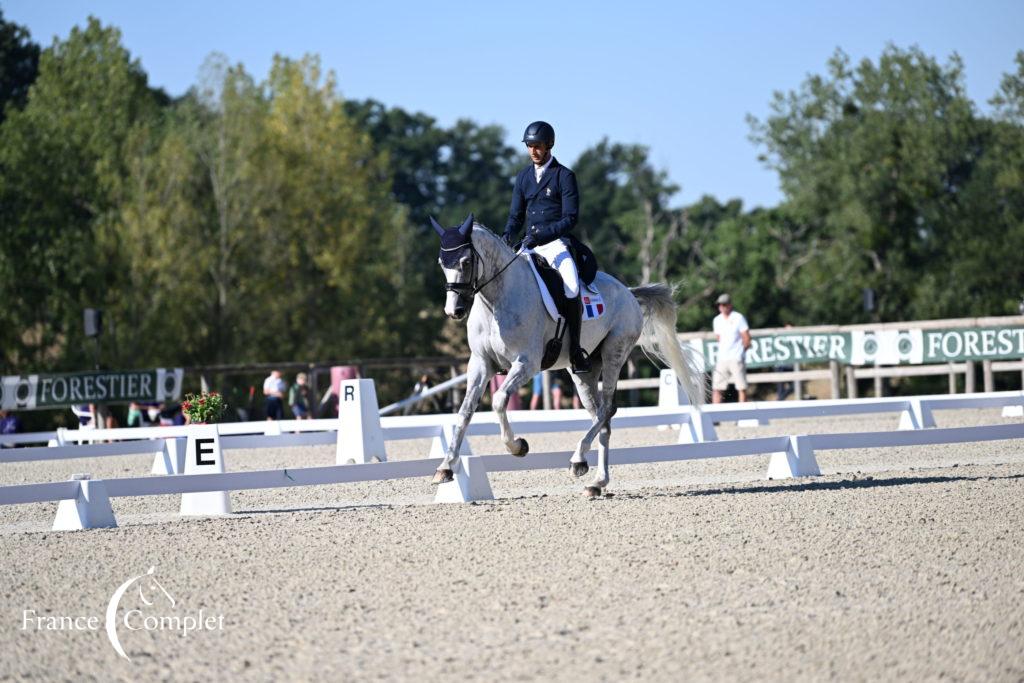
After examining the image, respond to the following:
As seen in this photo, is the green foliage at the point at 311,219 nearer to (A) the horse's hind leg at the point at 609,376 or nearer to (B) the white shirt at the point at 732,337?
(B) the white shirt at the point at 732,337

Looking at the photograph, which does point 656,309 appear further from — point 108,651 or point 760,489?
point 108,651

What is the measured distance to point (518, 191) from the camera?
977 cm

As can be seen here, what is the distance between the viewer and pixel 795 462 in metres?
10.7

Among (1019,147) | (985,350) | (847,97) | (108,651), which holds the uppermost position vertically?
(847,97)

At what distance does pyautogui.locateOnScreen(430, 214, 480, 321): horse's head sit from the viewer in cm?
859

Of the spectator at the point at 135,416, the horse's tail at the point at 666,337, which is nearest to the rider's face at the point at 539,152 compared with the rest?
the horse's tail at the point at 666,337

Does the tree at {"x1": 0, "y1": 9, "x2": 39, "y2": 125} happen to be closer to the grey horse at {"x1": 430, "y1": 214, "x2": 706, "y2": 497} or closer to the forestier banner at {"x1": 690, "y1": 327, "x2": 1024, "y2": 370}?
the forestier banner at {"x1": 690, "y1": 327, "x2": 1024, "y2": 370}

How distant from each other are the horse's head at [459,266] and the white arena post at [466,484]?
3.78ft

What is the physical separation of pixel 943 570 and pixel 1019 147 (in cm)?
4269

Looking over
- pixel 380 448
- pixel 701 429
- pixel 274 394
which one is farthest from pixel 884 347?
A: pixel 380 448

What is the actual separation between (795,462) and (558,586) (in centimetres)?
524

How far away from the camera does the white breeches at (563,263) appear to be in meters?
9.45

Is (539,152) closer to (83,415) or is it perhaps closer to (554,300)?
(554,300)

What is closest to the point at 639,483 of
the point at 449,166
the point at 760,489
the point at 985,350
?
the point at 760,489
